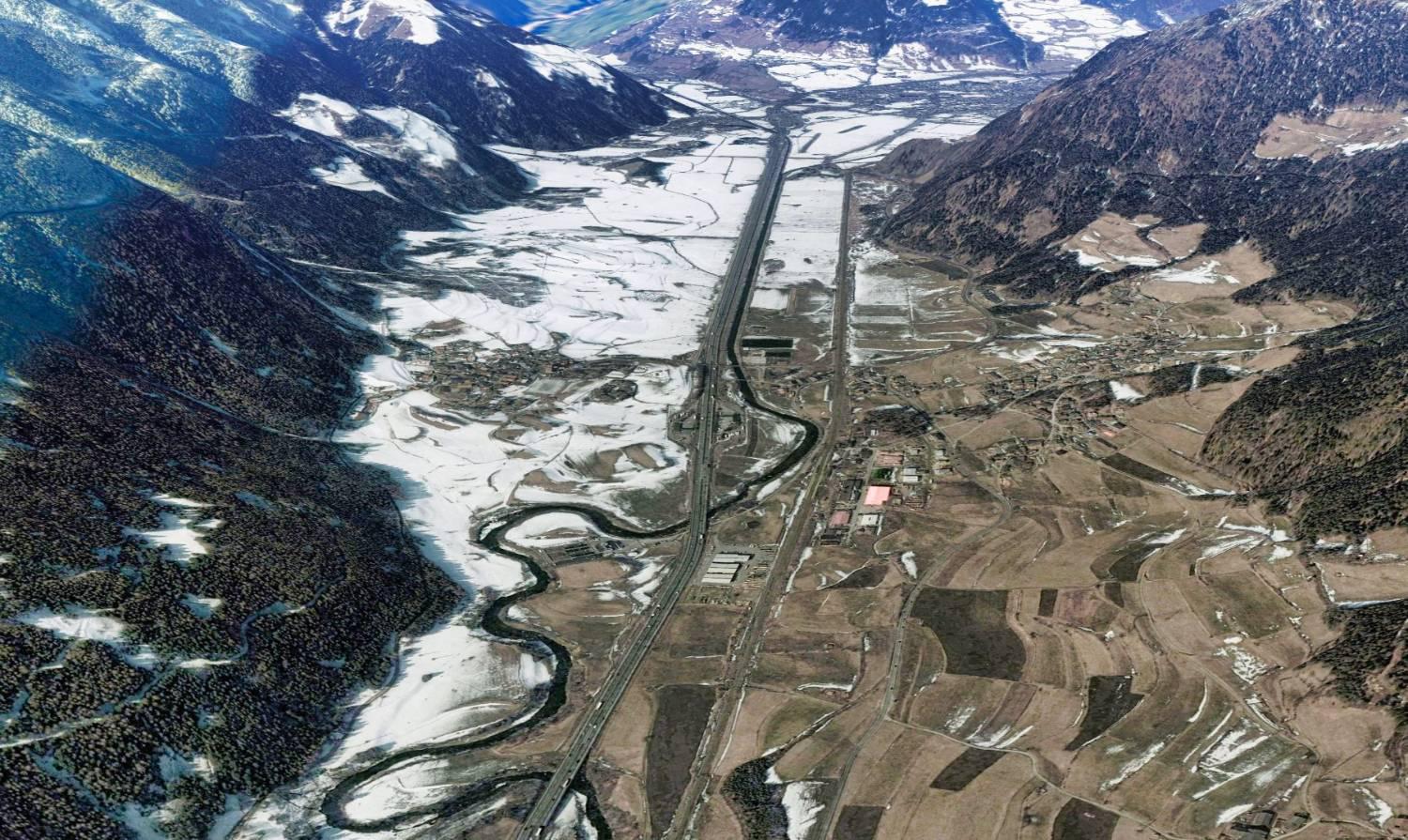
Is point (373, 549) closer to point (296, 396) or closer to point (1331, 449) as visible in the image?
point (296, 396)

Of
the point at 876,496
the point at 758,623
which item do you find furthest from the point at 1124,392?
the point at 758,623

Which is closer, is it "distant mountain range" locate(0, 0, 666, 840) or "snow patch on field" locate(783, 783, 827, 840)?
"snow patch on field" locate(783, 783, 827, 840)

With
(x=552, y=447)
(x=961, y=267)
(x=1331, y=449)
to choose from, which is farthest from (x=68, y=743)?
(x=961, y=267)

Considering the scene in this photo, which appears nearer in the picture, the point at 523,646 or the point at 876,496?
the point at 523,646

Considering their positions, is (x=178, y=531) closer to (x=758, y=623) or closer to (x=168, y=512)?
(x=168, y=512)

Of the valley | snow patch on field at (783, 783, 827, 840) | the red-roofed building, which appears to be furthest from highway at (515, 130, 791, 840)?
the red-roofed building

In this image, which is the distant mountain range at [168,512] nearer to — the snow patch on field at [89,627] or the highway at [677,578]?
the snow patch on field at [89,627]

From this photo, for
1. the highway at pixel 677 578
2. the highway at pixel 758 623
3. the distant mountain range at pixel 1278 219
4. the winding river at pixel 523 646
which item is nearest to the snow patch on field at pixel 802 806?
the highway at pixel 758 623

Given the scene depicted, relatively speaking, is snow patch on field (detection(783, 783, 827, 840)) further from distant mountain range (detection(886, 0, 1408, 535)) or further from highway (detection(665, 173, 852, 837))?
distant mountain range (detection(886, 0, 1408, 535))
